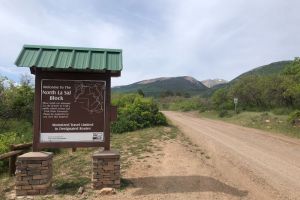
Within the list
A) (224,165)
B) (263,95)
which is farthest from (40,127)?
(263,95)

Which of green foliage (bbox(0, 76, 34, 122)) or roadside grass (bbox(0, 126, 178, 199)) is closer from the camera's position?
roadside grass (bbox(0, 126, 178, 199))

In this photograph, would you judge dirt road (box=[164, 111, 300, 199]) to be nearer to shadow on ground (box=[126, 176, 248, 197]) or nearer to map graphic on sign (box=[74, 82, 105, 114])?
shadow on ground (box=[126, 176, 248, 197])

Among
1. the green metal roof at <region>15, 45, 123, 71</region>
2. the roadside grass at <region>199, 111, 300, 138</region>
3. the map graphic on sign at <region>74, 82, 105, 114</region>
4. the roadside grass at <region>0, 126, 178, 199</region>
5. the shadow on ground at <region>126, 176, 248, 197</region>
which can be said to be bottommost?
the shadow on ground at <region>126, 176, 248, 197</region>

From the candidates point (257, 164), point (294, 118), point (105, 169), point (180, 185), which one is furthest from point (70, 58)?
point (294, 118)

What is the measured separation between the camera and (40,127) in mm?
8117

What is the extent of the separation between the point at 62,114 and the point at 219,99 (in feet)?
125

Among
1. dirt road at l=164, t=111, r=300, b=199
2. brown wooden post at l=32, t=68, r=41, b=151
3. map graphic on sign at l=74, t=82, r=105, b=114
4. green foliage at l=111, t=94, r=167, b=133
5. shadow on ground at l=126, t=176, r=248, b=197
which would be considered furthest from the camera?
green foliage at l=111, t=94, r=167, b=133

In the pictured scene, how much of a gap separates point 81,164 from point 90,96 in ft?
11.3

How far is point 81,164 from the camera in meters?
11.0

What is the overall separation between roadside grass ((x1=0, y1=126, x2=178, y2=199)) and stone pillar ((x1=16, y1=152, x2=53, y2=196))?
30 cm

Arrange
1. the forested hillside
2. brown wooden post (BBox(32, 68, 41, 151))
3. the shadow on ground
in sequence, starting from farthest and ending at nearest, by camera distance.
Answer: the forested hillside < the shadow on ground < brown wooden post (BBox(32, 68, 41, 151))

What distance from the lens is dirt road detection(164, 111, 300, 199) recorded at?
8672mm

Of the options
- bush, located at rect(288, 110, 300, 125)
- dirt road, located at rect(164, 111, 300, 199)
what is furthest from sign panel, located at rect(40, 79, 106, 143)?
bush, located at rect(288, 110, 300, 125)

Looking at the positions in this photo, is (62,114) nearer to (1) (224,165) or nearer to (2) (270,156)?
(1) (224,165)
